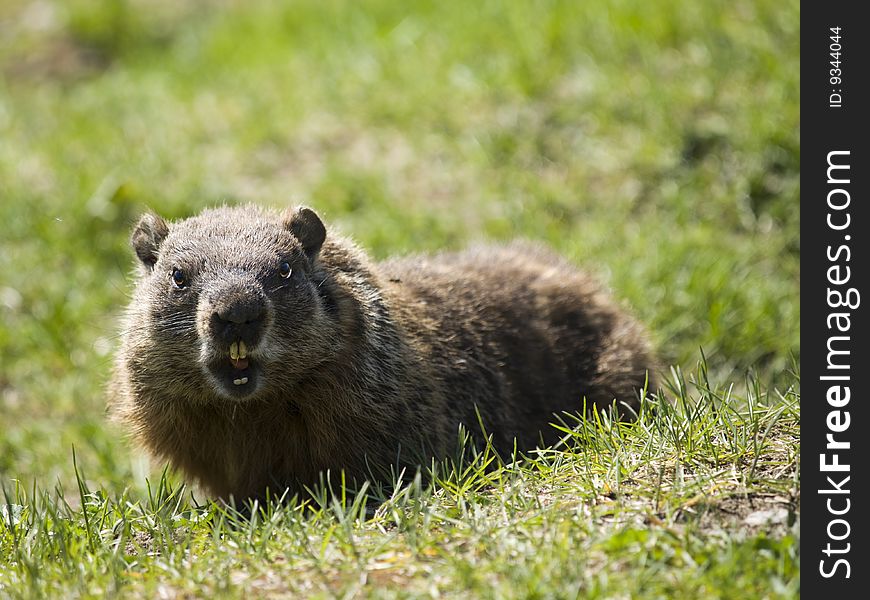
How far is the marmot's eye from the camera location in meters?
4.22

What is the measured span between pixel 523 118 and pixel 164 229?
4.03 metres

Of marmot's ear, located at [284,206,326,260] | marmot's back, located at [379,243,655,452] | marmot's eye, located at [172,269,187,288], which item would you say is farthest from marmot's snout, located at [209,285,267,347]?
marmot's back, located at [379,243,655,452]

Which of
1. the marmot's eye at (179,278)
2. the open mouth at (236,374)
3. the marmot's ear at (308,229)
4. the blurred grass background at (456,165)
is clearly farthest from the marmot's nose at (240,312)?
the blurred grass background at (456,165)

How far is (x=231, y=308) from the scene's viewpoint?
386 cm

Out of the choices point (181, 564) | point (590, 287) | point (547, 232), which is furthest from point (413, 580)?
point (547, 232)

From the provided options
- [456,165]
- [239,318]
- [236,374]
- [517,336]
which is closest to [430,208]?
[456,165]

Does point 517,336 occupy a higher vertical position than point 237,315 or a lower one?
lower

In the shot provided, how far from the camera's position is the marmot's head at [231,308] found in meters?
3.95

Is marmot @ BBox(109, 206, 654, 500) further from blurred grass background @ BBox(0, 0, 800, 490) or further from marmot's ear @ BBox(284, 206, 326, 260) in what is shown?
blurred grass background @ BBox(0, 0, 800, 490)

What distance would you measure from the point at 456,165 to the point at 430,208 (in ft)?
1.79

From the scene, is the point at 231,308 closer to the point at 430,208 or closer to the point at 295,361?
the point at 295,361

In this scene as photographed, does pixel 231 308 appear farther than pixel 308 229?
No

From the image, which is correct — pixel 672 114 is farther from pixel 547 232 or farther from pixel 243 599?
pixel 243 599

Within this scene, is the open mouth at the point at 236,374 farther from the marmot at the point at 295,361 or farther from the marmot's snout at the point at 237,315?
the marmot's snout at the point at 237,315
